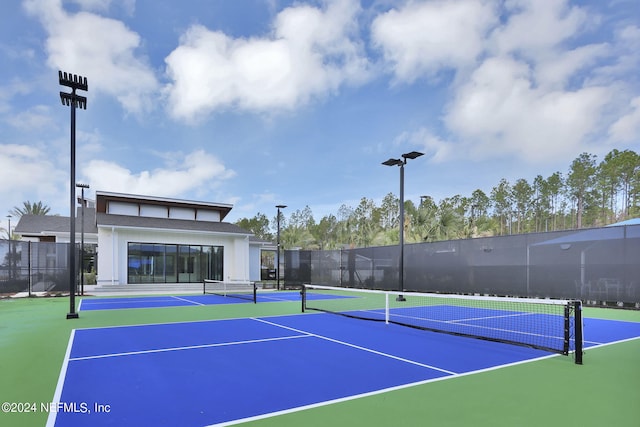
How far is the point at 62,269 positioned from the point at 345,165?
29933mm

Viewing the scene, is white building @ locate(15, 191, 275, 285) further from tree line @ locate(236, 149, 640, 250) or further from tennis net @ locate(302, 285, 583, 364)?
tennis net @ locate(302, 285, 583, 364)

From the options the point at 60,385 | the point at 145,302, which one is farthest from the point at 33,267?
the point at 60,385

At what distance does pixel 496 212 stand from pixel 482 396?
60628 mm

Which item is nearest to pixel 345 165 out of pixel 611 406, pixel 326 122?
pixel 326 122

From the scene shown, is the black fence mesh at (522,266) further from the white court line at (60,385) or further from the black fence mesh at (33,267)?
the white court line at (60,385)

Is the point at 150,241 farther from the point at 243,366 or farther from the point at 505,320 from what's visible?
the point at 243,366

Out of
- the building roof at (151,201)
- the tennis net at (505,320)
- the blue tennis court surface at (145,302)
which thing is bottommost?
the blue tennis court surface at (145,302)

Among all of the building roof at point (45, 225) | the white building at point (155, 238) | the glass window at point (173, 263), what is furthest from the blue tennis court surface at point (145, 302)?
the building roof at point (45, 225)

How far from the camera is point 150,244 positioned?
24859mm

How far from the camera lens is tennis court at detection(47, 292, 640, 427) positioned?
166 inches

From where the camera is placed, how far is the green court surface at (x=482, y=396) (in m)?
3.92

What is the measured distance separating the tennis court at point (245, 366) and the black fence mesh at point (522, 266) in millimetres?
5054

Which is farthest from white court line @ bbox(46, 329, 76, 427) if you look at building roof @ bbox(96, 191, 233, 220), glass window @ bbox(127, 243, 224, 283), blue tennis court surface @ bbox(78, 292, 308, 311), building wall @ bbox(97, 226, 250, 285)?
building roof @ bbox(96, 191, 233, 220)

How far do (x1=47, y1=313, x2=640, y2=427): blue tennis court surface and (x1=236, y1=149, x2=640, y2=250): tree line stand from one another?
2459 centimetres
